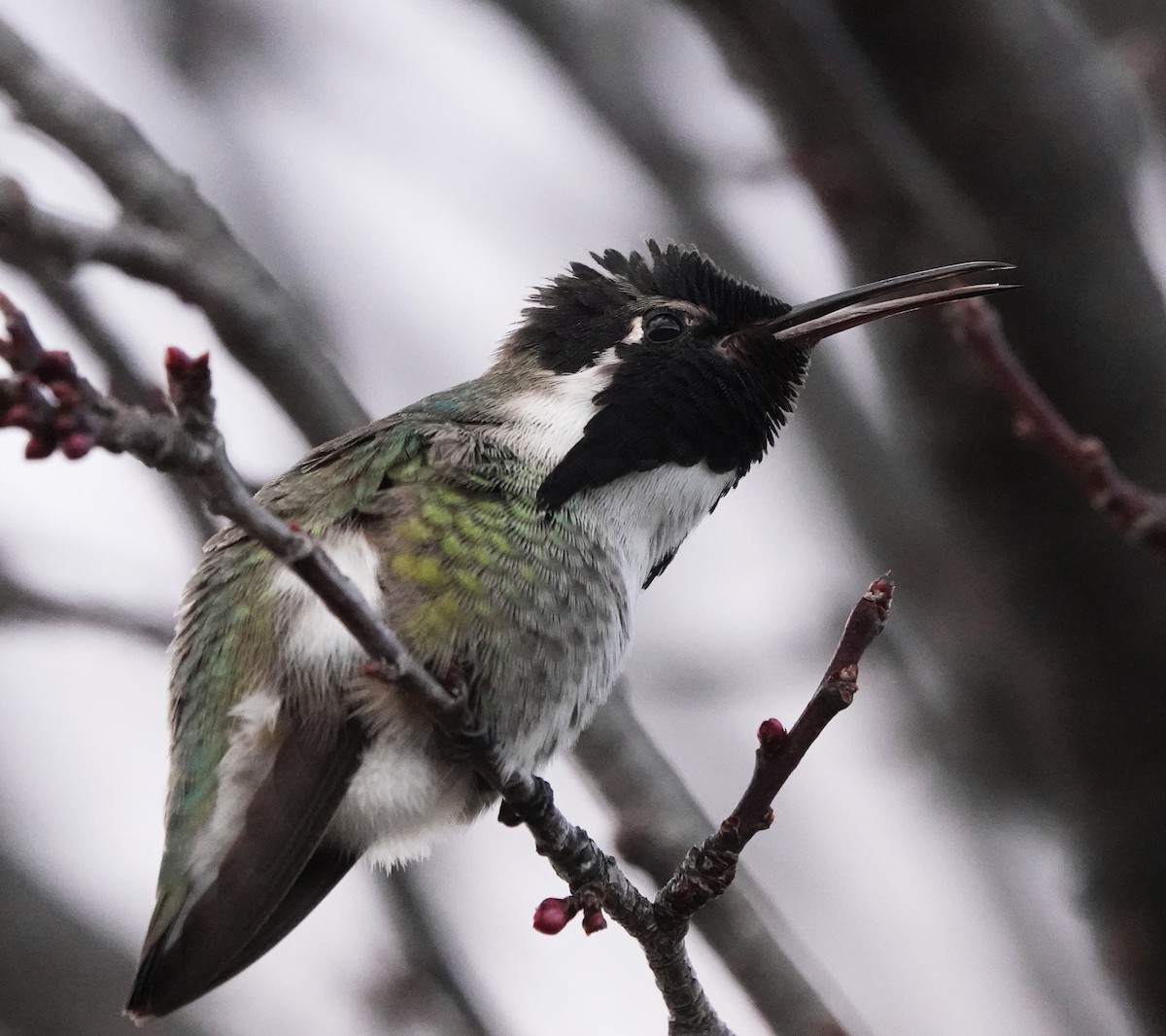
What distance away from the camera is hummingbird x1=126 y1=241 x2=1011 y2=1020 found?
3.02m

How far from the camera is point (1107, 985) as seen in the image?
154 inches

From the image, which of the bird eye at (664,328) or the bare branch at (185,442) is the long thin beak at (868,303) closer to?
the bird eye at (664,328)

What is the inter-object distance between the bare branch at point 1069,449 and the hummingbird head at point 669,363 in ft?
3.21

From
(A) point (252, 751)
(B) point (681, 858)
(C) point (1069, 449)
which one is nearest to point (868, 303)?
(C) point (1069, 449)

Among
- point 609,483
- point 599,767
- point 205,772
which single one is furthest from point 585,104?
point 205,772

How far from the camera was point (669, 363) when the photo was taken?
4047 mm

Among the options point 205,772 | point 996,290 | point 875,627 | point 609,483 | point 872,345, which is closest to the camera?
point 875,627

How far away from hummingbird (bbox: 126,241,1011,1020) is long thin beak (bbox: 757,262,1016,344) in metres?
0.01

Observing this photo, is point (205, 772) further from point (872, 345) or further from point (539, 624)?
point (872, 345)

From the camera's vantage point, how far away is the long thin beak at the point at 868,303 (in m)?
3.49

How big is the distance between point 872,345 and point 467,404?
128 centimetres

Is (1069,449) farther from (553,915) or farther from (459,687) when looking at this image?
(553,915)

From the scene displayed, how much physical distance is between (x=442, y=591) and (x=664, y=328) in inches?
52.6

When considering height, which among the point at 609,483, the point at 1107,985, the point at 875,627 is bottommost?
the point at 1107,985
